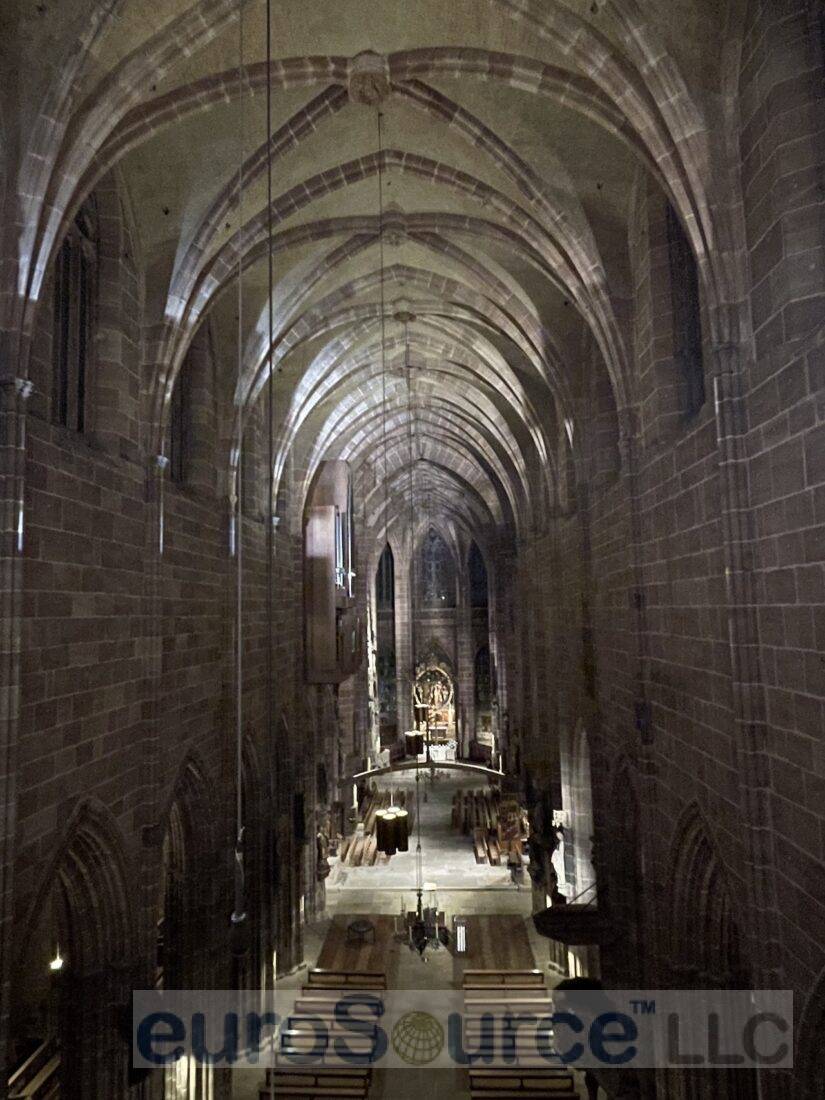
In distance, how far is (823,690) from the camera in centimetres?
529

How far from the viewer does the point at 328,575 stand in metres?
17.4

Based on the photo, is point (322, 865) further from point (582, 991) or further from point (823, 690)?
point (823, 690)

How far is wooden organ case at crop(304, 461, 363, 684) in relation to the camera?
17.3 meters

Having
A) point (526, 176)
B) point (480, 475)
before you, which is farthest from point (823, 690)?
point (480, 475)

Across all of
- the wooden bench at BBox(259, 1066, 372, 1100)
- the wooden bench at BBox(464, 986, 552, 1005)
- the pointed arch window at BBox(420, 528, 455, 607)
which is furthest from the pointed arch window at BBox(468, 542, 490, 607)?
Answer: the wooden bench at BBox(259, 1066, 372, 1100)

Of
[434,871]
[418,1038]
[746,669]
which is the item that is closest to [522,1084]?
[418,1038]

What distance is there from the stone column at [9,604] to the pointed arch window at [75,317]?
6.63 ft

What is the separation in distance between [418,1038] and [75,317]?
12762 mm

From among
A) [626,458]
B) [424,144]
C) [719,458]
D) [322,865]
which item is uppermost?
[424,144]

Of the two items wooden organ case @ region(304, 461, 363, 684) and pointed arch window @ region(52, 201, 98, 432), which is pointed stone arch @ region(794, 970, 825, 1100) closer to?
pointed arch window @ region(52, 201, 98, 432)

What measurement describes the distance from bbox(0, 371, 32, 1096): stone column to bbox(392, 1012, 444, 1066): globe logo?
30.5 feet

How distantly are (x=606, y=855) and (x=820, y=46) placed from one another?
1069cm

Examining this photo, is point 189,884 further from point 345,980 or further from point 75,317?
point 75,317

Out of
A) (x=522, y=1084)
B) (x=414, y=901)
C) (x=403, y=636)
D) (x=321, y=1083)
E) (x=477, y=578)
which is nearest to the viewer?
(x=522, y=1084)
